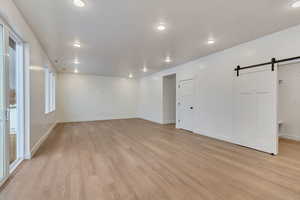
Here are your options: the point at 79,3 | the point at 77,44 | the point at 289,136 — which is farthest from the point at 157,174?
the point at 289,136

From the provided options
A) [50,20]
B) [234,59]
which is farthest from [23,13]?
[234,59]

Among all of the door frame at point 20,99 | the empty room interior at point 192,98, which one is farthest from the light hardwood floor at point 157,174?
the door frame at point 20,99

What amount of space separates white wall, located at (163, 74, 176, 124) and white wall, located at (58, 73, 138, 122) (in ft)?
9.66

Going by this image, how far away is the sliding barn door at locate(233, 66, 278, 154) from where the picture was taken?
3.35m

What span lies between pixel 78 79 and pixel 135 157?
262 inches

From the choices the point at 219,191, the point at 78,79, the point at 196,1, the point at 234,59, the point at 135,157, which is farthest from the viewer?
the point at 78,79

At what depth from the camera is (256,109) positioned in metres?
3.64

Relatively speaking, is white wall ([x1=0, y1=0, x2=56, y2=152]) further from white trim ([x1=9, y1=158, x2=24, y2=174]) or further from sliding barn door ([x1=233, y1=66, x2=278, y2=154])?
sliding barn door ([x1=233, y1=66, x2=278, y2=154])

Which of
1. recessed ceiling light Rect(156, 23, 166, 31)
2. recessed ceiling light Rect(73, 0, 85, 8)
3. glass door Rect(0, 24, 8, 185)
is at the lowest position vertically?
glass door Rect(0, 24, 8, 185)

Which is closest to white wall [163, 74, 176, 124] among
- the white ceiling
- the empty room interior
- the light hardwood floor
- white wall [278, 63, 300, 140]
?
the empty room interior

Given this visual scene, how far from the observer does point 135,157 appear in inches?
127

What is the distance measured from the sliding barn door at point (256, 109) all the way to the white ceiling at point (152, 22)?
999 mm

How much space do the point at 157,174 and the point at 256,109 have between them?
2962mm

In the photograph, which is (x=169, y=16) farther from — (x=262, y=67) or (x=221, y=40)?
(x=262, y=67)
